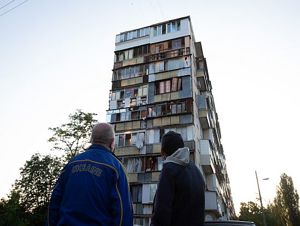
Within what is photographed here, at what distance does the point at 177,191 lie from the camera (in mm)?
3676

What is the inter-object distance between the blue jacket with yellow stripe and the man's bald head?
18cm

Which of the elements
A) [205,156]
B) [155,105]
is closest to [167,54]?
[155,105]

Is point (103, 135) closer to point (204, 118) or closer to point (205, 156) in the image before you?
point (205, 156)

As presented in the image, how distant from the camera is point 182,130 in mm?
27969

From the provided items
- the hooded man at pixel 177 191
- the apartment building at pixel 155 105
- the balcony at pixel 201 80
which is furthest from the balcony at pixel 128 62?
the hooded man at pixel 177 191

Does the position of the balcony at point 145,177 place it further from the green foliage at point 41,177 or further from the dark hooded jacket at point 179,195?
the dark hooded jacket at point 179,195

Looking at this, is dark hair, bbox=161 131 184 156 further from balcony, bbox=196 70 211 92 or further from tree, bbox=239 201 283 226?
tree, bbox=239 201 283 226

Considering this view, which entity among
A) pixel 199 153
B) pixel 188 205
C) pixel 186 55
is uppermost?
pixel 186 55

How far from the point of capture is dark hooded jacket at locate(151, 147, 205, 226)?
3406 millimetres

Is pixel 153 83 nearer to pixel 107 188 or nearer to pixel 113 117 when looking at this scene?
pixel 113 117

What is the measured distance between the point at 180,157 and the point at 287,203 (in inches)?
2130

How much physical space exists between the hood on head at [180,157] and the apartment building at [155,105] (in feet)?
74.5

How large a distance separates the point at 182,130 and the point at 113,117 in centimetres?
798

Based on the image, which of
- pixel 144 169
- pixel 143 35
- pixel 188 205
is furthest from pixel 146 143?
pixel 188 205
